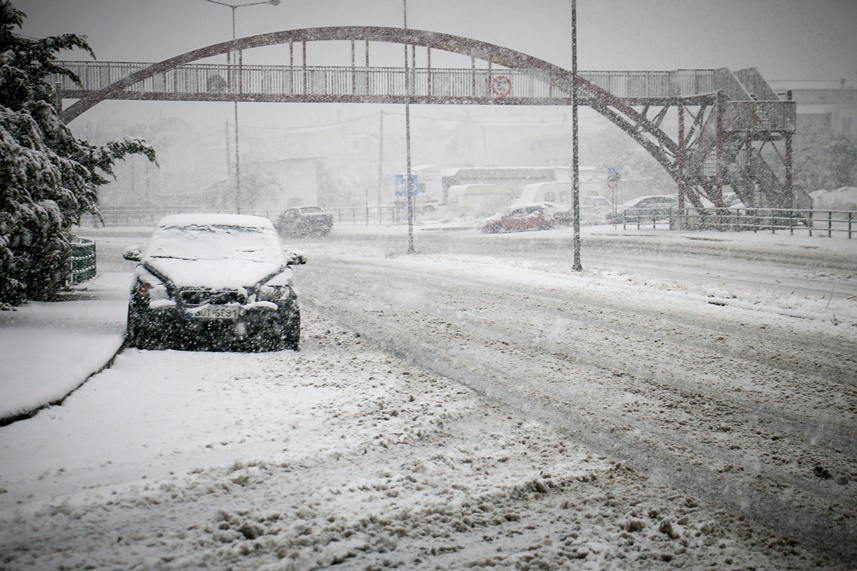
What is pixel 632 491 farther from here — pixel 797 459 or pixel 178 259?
pixel 178 259

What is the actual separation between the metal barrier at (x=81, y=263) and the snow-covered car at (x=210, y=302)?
6546 millimetres

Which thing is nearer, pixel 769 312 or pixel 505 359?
pixel 505 359

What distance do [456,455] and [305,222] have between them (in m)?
34.7

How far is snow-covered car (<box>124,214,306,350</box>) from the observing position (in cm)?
847

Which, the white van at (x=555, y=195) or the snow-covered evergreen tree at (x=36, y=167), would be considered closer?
the snow-covered evergreen tree at (x=36, y=167)

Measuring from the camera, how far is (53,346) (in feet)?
28.1

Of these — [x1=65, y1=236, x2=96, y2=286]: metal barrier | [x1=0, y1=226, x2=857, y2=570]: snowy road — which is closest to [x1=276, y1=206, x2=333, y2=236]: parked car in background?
[x1=65, y1=236, x2=96, y2=286]: metal barrier

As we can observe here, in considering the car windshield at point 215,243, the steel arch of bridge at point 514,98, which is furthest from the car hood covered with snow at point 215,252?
the steel arch of bridge at point 514,98

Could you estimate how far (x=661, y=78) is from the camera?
119 ft

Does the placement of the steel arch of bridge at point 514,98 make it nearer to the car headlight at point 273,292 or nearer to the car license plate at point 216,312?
the car headlight at point 273,292

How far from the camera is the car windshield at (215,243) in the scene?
9.56 m

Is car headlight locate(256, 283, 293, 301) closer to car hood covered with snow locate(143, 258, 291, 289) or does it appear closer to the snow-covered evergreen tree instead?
car hood covered with snow locate(143, 258, 291, 289)

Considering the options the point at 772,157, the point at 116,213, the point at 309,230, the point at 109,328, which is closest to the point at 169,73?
the point at 309,230

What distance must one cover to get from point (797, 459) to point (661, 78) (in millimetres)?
34398
